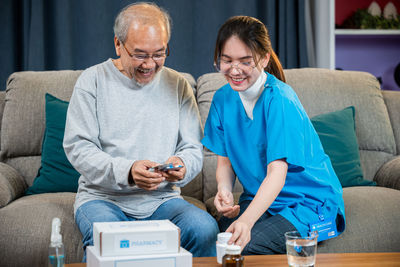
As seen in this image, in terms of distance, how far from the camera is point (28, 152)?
221 cm

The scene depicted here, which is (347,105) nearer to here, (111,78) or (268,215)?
(268,215)

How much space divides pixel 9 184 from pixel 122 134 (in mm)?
625

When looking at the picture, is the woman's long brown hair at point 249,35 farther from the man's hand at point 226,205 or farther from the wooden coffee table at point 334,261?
the wooden coffee table at point 334,261

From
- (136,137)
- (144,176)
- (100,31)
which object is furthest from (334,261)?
(100,31)

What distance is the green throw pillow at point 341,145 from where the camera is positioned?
7.08ft

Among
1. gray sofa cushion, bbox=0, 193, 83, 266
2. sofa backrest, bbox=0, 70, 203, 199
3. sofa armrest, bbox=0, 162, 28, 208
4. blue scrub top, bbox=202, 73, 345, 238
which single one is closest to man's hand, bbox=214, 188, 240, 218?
blue scrub top, bbox=202, 73, 345, 238

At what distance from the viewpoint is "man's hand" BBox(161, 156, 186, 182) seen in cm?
160

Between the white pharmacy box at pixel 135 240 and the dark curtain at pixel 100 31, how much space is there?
2.24 metres

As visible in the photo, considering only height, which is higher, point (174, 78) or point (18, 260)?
point (174, 78)

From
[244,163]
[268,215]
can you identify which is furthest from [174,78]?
[268,215]

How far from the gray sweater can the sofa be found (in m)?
0.20

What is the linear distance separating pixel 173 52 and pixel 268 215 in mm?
1869

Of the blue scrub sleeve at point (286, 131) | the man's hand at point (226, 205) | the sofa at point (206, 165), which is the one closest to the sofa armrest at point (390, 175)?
the sofa at point (206, 165)

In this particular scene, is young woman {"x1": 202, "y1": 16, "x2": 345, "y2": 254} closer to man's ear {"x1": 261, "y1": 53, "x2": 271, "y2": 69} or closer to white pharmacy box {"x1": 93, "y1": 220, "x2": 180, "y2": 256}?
man's ear {"x1": 261, "y1": 53, "x2": 271, "y2": 69}
